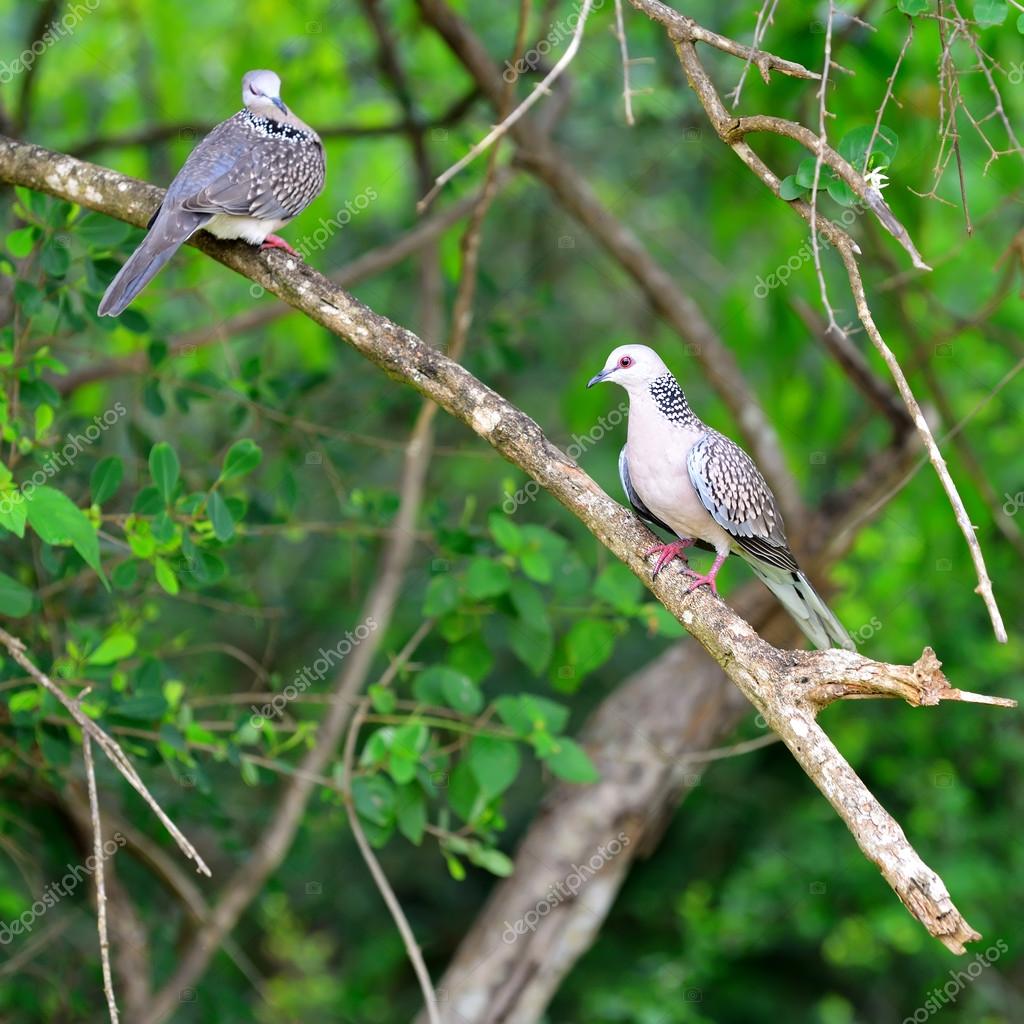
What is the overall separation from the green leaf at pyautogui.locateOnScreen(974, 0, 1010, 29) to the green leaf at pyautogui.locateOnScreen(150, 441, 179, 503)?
7.49 ft

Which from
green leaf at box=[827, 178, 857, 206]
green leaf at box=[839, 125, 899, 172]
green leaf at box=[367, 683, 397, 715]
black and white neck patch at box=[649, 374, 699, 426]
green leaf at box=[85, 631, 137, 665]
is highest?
green leaf at box=[839, 125, 899, 172]

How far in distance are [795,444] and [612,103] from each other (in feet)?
8.11

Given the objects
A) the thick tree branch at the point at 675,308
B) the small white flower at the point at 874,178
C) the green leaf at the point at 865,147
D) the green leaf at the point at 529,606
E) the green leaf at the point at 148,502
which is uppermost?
the thick tree branch at the point at 675,308

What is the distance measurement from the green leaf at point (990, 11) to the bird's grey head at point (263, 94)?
2279mm

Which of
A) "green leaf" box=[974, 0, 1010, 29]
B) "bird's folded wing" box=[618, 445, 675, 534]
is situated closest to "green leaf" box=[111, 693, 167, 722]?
"bird's folded wing" box=[618, 445, 675, 534]

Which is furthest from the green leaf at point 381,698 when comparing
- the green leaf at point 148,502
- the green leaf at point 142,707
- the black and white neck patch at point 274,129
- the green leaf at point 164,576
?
the black and white neck patch at point 274,129

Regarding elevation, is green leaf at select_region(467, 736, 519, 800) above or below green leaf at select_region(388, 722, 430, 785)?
above

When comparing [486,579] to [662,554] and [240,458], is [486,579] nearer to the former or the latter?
[240,458]

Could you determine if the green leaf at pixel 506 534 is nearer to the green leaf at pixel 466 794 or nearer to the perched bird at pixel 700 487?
the perched bird at pixel 700 487

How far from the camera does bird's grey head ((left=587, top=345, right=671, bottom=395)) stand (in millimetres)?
3861

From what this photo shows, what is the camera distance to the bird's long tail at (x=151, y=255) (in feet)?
10.8

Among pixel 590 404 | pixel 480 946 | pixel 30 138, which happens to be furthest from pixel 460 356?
pixel 30 138

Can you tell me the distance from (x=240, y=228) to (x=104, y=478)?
2.69 feet

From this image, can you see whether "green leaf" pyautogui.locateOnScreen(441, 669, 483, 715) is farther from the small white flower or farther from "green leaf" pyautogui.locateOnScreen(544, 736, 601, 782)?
the small white flower
